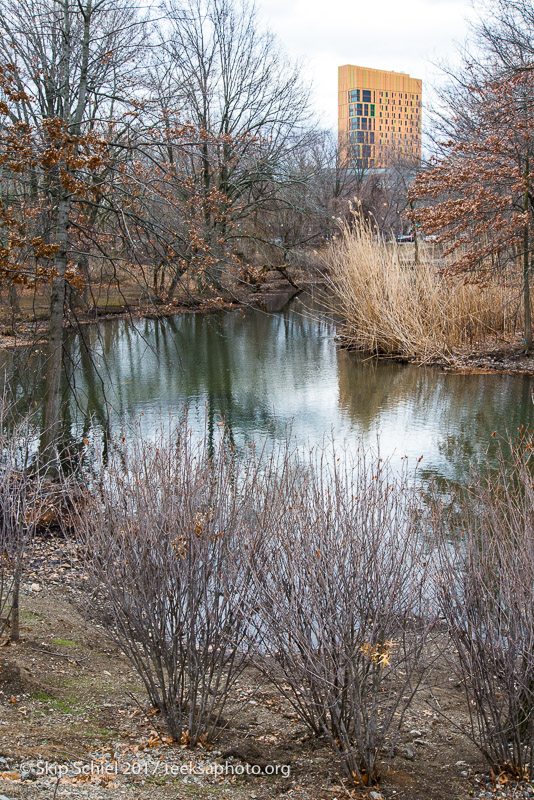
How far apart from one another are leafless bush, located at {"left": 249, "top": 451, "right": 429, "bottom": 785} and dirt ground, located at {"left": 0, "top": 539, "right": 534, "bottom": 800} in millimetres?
207

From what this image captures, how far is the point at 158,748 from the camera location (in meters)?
3.77

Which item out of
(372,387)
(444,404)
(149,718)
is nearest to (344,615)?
(149,718)

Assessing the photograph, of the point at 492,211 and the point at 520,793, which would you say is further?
the point at 492,211

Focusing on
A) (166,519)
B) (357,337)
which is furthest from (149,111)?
(357,337)

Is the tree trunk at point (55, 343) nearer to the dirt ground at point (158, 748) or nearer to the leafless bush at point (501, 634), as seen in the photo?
the dirt ground at point (158, 748)

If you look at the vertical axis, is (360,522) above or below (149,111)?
below

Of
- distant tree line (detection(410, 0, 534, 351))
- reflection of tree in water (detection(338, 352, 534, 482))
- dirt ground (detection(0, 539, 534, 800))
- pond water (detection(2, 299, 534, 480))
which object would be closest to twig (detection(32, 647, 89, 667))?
dirt ground (detection(0, 539, 534, 800))

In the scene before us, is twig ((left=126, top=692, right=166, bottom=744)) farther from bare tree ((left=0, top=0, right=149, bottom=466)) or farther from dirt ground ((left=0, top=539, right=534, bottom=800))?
bare tree ((left=0, top=0, right=149, bottom=466))

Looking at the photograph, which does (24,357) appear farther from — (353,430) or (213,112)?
(213,112)

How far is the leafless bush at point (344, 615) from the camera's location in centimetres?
355

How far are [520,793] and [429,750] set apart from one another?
680mm

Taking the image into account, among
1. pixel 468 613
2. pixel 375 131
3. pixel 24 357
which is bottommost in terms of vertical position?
pixel 468 613

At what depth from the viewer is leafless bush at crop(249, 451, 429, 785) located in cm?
355

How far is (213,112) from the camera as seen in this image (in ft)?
89.5
